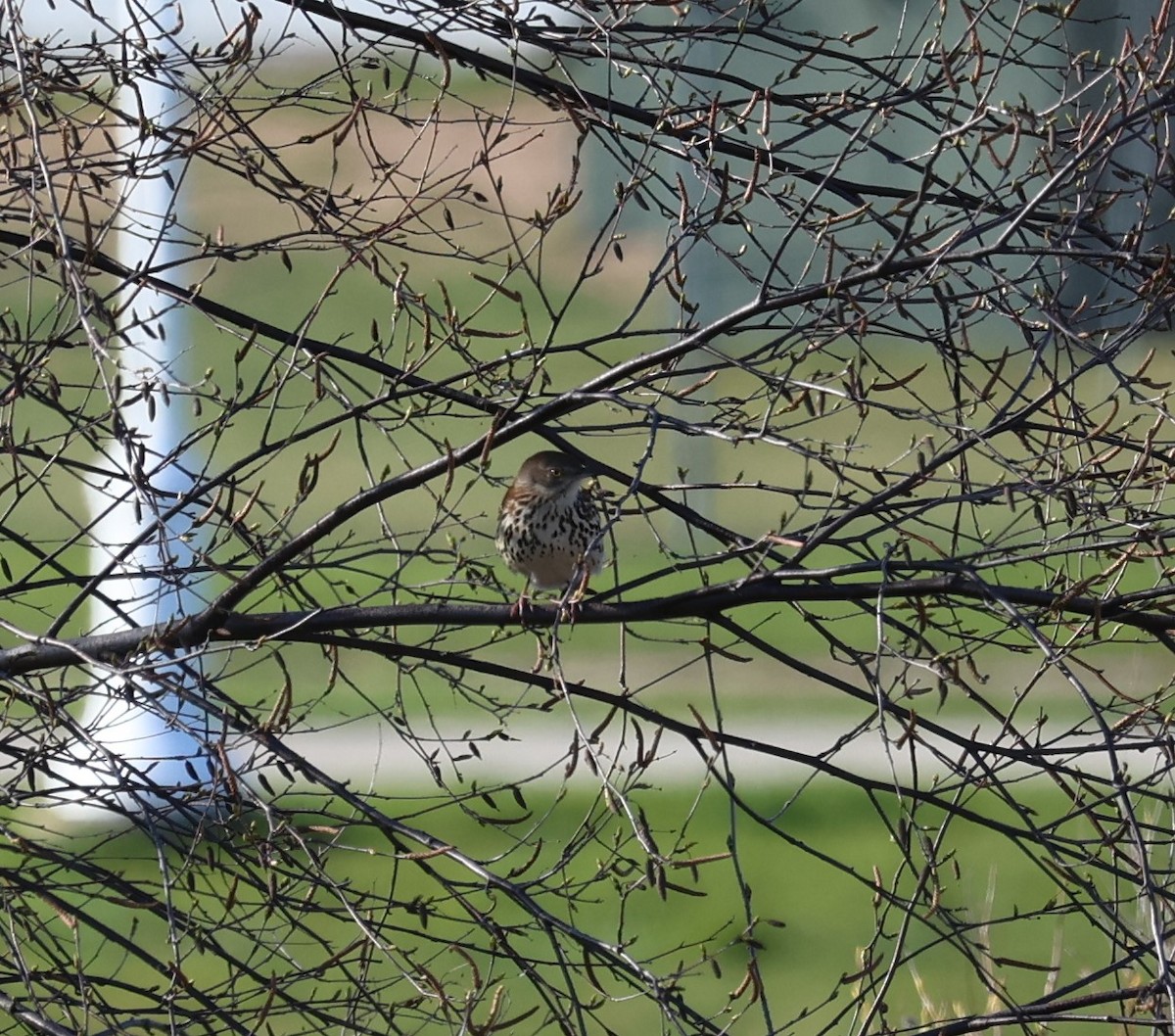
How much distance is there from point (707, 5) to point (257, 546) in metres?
1.53

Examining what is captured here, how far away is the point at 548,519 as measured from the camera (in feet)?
16.0

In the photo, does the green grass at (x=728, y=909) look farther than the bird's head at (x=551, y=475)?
Yes

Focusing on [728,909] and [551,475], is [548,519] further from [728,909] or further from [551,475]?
[728,909]

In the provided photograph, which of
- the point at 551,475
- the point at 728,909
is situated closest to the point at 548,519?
the point at 551,475

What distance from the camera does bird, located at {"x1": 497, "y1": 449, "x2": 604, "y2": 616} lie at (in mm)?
4852

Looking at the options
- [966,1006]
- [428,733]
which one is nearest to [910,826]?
[966,1006]

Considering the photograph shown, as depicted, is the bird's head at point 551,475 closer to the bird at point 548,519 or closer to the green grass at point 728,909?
the bird at point 548,519

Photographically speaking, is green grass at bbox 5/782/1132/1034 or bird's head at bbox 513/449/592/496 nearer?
bird's head at bbox 513/449/592/496

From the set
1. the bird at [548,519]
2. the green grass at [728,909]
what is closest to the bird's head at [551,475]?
the bird at [548,519]

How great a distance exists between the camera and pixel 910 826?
8.84ft

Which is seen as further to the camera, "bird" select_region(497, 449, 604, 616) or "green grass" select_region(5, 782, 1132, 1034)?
"green grass" select_region(5, 782, 1132, 1034)

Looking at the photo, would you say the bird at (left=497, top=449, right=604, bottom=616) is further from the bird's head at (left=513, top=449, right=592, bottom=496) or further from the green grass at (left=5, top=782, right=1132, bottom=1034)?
the green grass at (left=5, top=782, right=1132, bottom=1034)

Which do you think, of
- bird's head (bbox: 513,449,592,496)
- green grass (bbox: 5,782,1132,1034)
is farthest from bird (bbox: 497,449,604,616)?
green grass (bbox: 5,782,1132,1034)

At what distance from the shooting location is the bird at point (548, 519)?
485 cm
